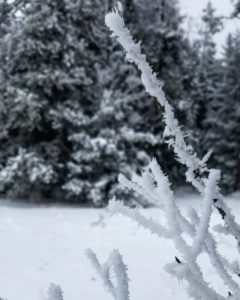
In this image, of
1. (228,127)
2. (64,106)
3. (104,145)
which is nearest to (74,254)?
(104,145)

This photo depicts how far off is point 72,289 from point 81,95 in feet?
32.3

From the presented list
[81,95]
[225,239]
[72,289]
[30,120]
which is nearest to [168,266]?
[72,289]

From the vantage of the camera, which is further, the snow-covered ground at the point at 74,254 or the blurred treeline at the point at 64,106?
the blurred treeline at the point at 64,106

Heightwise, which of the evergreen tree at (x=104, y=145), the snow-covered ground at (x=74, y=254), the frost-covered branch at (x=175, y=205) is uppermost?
the evergreen tree at (x=104, y=145)

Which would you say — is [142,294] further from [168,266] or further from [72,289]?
[168,266]

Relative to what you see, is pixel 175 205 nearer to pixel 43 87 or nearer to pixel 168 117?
pixel 168 117

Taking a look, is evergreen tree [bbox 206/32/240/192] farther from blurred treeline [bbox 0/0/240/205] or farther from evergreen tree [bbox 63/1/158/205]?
evergreen tree [bbox 63/1/158/205]

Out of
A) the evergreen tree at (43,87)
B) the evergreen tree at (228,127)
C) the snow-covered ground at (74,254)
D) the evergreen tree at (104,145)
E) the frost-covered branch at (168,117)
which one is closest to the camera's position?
the frost-covered branch at (168,117)

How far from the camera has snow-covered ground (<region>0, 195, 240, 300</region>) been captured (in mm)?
5781

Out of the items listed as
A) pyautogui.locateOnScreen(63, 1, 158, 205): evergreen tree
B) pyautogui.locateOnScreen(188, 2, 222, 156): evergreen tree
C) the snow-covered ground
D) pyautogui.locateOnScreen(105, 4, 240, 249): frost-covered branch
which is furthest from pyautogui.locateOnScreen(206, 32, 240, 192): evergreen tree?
pyautogui.locateOnScreen(105, 4, 240, 249): frost-covered branch

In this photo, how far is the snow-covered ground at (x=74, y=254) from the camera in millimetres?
5781

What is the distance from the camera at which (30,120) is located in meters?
13.6

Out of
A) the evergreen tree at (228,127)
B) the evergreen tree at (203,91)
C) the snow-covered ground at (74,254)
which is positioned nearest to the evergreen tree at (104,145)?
the snow-covered ground at (74,254)

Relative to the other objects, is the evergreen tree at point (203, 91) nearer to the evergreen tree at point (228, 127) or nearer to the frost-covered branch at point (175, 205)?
the evergreen tree at point (228, 127)
